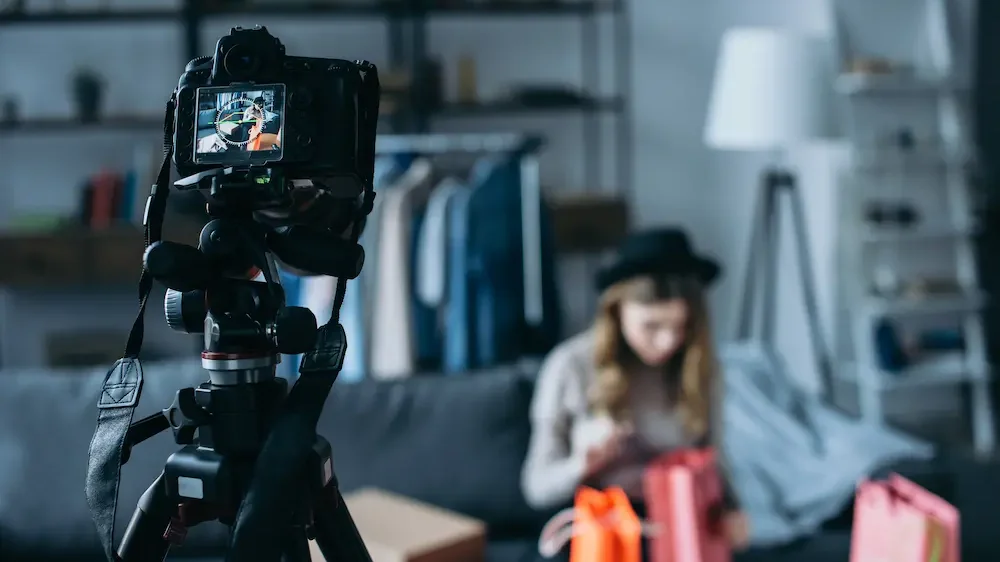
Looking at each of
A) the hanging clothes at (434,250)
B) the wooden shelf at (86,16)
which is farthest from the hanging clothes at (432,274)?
the wooden shelf at (86,16)

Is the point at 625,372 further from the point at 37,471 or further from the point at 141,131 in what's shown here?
the point at 141,131

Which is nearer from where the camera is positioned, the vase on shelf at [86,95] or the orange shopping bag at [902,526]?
the orange shopping bag at [902,526]

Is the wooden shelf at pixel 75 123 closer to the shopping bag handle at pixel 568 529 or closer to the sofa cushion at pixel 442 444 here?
the sofa cushion at pixel 442 444

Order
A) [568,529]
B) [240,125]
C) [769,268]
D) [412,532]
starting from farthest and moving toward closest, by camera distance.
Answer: [769,268]
[412,532]
[568,529]
[240,125]

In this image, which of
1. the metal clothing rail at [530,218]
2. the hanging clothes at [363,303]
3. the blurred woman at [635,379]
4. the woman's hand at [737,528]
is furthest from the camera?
the metal clothing rail at [530,218]

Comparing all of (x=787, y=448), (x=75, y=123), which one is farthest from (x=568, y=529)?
(x=75, y=123)

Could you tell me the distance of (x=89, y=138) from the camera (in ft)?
12.8

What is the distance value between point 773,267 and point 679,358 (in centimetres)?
197

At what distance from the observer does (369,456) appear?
1757 mm

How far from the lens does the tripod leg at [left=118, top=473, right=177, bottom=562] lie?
599 millimetres

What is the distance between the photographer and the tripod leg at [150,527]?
1.97 ft

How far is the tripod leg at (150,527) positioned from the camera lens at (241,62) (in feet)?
0.91

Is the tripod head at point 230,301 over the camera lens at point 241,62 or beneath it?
beneath

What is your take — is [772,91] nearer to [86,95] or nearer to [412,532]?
[412,532]
